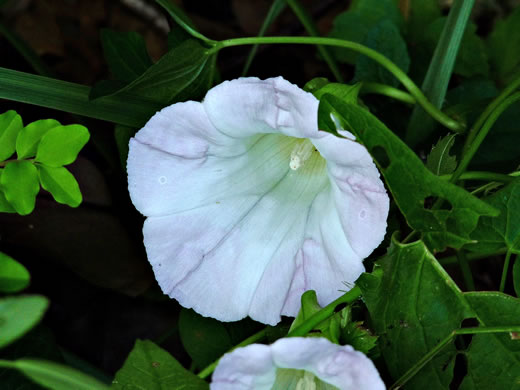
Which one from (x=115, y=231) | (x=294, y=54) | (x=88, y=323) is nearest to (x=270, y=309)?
(x=115, y=231)

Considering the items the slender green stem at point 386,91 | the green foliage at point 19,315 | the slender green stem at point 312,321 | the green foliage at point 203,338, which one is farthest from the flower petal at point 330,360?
the slender green stem at point 386,91

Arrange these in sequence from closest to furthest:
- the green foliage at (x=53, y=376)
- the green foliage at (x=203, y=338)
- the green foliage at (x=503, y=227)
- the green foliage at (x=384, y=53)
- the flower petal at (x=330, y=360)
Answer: the green foliage at (x=53, y=376) → the flower petal at (x=330, y=360) → the green foliage at (x=503, y=227) → the green foliage at (x=203, y=338) → the green foliage at (x=384, y=53)

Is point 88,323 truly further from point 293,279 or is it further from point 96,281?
point 293,279

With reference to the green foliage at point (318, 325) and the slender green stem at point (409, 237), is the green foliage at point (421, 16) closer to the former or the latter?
the slender green stem at point (409, 237)

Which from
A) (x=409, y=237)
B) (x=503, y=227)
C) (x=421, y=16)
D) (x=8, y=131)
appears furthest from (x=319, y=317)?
(x=421, y=16)

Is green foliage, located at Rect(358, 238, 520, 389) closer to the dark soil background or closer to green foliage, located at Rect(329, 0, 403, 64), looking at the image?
the dark soil background

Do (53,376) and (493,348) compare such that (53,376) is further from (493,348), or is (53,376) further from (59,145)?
(493,348)
